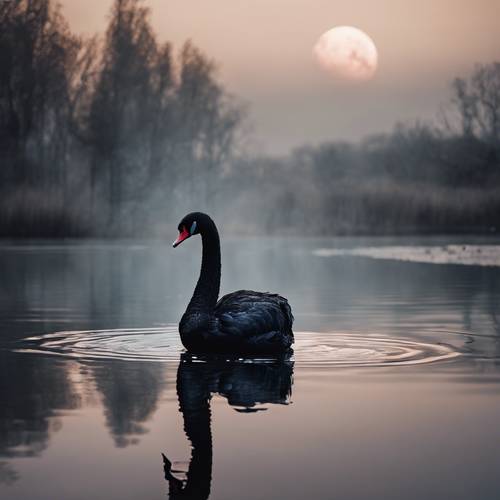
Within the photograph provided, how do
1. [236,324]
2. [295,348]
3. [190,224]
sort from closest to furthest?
[236,324]
[295,348]
[190,224]

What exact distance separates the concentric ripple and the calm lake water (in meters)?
0.02

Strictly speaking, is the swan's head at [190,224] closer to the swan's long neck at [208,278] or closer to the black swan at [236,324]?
the swan's long neck at [208,278]

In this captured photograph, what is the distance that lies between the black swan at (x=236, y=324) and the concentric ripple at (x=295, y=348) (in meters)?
0.11

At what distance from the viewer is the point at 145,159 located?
47.8 m

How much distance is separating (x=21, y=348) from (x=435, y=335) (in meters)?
3.40

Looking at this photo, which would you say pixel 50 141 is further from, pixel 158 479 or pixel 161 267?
pixel 158 479

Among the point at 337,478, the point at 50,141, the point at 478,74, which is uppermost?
the point at 478,74

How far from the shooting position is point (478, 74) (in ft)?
201

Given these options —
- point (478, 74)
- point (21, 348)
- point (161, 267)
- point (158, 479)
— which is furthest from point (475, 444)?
point (478, 74)

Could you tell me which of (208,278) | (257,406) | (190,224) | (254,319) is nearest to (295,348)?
(254,319)

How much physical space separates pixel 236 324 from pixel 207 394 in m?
1.83

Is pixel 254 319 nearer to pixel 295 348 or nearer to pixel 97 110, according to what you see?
pixel 295 348

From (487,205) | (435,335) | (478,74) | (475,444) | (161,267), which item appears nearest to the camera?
(475,444)

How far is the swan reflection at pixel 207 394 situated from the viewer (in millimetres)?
4052
